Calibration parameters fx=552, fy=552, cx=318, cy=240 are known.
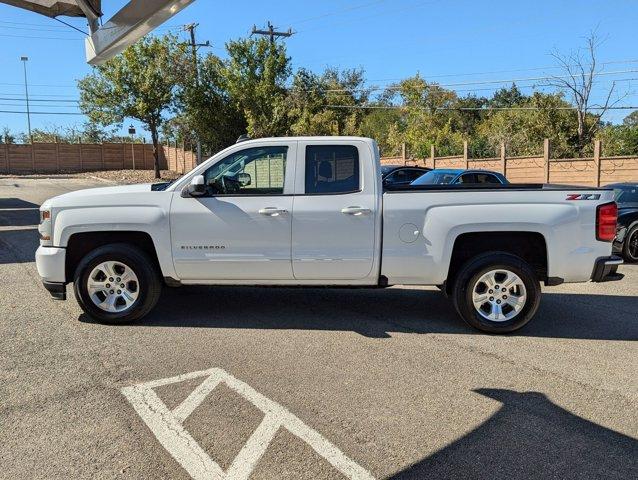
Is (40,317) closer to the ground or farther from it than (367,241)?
closer to the ground

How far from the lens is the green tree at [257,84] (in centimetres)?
3247

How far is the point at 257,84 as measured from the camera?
107 ft

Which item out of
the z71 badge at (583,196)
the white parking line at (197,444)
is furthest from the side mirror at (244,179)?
the z71 badge at (583,196)

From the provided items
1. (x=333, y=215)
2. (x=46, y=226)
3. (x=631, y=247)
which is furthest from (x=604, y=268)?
(x=46, y=226)

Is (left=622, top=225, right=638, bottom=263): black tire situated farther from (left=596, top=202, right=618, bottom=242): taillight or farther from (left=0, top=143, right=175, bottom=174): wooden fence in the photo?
(left=0, top=143, right=175, bottom=174): wooden fence

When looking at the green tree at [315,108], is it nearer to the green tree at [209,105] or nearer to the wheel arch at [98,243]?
the green tree at [209,105]

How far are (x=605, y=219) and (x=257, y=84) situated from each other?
96.4ft

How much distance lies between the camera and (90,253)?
230 inches

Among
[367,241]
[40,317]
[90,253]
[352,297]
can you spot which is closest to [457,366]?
[367,241]

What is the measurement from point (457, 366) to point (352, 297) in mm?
2570

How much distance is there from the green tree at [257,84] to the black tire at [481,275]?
28.1 meters

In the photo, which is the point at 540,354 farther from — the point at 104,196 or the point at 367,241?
the point at 104,196

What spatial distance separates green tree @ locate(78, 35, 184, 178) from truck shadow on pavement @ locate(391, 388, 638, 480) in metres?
32.7

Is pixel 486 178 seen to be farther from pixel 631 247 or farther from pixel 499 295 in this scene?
pixel 499 295
